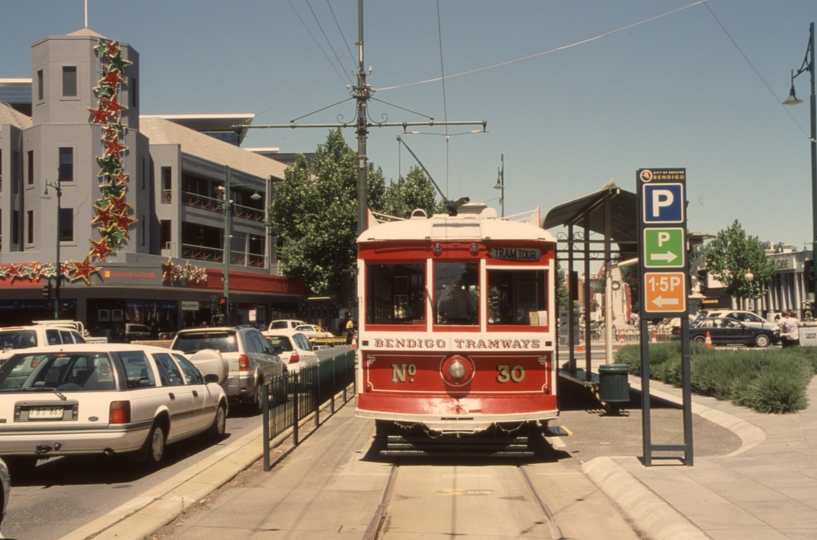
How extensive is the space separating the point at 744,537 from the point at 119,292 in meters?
42.6

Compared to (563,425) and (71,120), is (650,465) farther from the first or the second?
(71,120)

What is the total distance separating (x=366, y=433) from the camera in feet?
45.7

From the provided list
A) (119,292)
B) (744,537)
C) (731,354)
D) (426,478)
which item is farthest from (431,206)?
(744,537)

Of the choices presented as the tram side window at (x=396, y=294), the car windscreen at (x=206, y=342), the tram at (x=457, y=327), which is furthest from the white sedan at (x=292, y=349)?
the tram at (x=457, y=327)

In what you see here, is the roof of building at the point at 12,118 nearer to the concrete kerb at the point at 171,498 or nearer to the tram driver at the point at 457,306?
the concrete kerb at the point at 171,498

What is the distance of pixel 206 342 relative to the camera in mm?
16953

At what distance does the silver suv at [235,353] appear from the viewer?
54.2 feet

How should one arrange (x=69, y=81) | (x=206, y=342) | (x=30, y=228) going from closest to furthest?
(x=206, y=342)
(x=69, y=81)
(x=30, y=228)

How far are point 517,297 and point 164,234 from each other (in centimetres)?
4229

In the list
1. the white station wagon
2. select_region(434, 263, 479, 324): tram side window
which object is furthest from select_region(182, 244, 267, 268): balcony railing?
select_region(434, 263, 479, 324): tram side window

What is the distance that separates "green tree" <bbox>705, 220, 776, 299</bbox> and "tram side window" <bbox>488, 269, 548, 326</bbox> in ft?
220

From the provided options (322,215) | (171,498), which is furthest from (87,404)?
(322,215)

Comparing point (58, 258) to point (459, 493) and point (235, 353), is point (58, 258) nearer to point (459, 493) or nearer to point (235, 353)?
point (235, 353)

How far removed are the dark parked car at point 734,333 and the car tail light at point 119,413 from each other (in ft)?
112
